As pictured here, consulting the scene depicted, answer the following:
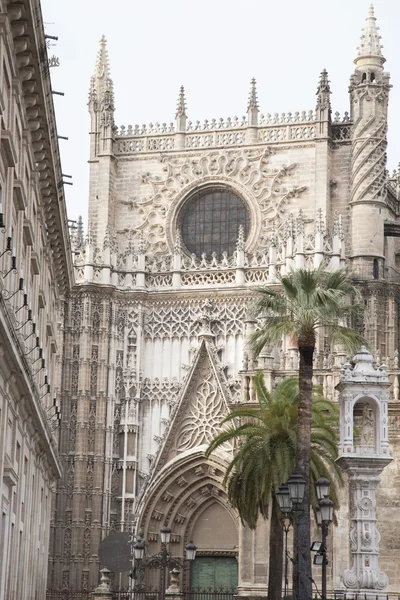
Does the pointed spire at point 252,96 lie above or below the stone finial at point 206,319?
above

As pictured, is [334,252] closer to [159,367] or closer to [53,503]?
[159,367]

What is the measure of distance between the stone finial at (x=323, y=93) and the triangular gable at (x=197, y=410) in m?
10.1

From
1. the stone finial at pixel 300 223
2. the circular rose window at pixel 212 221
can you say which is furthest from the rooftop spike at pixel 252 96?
the stone finial at pixel 300 223

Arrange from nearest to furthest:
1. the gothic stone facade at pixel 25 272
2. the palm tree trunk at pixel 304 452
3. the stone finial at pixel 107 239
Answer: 1. the gothic stone facade at pixel 25 272
2. the palm tree trunk at pixel 304 452
3. the stone finial at pixel 107 239

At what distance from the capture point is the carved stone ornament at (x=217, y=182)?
2048 inches

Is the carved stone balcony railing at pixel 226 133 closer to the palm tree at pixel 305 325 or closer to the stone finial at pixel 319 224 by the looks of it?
the stone finial at pixel 319 224

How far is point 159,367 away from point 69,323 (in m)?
3.79

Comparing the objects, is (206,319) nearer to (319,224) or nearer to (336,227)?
(319,224)

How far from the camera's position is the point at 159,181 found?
54031 millimetres

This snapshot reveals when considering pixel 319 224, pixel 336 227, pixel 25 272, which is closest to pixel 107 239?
pixel 319 224

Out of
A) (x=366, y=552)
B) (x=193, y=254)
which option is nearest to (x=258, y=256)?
(x=193, y=254)

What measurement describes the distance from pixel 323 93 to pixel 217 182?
5410 mm

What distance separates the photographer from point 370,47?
51.9m

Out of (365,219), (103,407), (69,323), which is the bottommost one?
(103,407)
